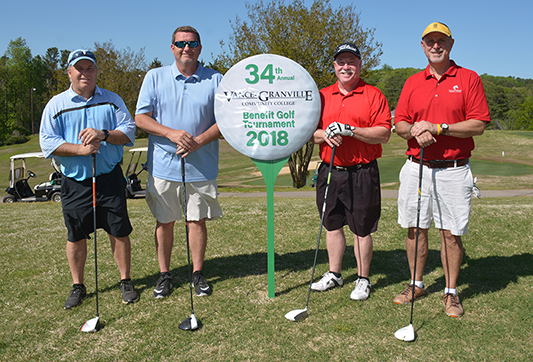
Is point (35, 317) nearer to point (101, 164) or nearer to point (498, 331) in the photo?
point (101, 164)

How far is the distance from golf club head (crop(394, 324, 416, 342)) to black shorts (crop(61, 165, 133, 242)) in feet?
7.88

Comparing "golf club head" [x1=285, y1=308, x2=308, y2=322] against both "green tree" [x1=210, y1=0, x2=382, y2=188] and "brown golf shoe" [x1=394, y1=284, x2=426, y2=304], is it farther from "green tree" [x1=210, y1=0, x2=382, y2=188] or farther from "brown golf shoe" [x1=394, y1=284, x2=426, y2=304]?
"green tree" [x1=210, y1=0, x2=382, y2=188]

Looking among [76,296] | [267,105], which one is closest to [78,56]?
[267,105]

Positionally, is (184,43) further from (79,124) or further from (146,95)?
(79,124)

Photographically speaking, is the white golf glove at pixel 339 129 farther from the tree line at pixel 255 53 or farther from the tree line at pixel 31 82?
the tree line at pixel 31 82

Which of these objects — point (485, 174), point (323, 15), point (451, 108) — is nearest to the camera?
point (451, 108)

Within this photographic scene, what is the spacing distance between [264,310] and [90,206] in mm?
1732

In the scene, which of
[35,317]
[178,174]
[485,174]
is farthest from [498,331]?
[485,174]

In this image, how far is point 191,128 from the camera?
368 cm

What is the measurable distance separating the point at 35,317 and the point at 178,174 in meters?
1.63

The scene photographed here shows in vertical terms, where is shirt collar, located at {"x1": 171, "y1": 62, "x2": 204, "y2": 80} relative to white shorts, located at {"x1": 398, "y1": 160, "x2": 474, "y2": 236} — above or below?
above

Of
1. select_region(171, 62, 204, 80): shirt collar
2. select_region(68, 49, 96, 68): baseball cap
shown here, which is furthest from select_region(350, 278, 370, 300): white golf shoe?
select_region(68, 49, 96, 68): baseball cap

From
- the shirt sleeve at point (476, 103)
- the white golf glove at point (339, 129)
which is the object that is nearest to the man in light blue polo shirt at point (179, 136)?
the white golf glove at point (339, 129)

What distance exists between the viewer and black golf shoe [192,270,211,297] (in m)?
3.76
